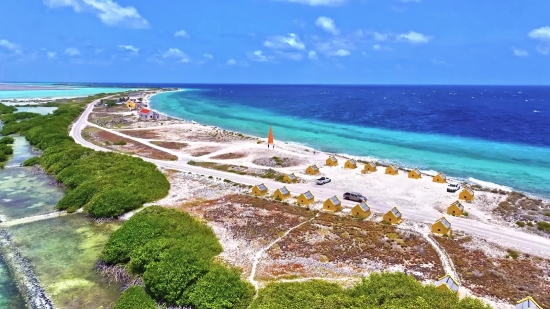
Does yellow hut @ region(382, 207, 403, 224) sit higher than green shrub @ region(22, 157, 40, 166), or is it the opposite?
yellow hut @ region(382, 207, 403, 224)

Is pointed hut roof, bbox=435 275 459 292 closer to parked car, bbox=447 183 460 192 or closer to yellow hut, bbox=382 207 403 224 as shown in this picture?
yellow hut, bbox=382 207 403 224

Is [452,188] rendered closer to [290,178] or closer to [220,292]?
[290,178]

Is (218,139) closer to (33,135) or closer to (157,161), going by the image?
(157,161)

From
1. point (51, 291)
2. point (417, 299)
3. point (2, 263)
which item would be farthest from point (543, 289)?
point (2, 263)

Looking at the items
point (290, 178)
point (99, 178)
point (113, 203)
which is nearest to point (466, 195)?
point (290, 178)

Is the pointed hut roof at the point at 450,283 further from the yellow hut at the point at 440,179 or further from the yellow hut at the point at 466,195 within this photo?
the yellow hut at the point at 440,179

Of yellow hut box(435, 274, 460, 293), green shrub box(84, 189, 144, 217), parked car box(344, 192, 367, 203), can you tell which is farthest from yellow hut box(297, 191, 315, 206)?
yellow hut box(435, 274, 460, 293)
